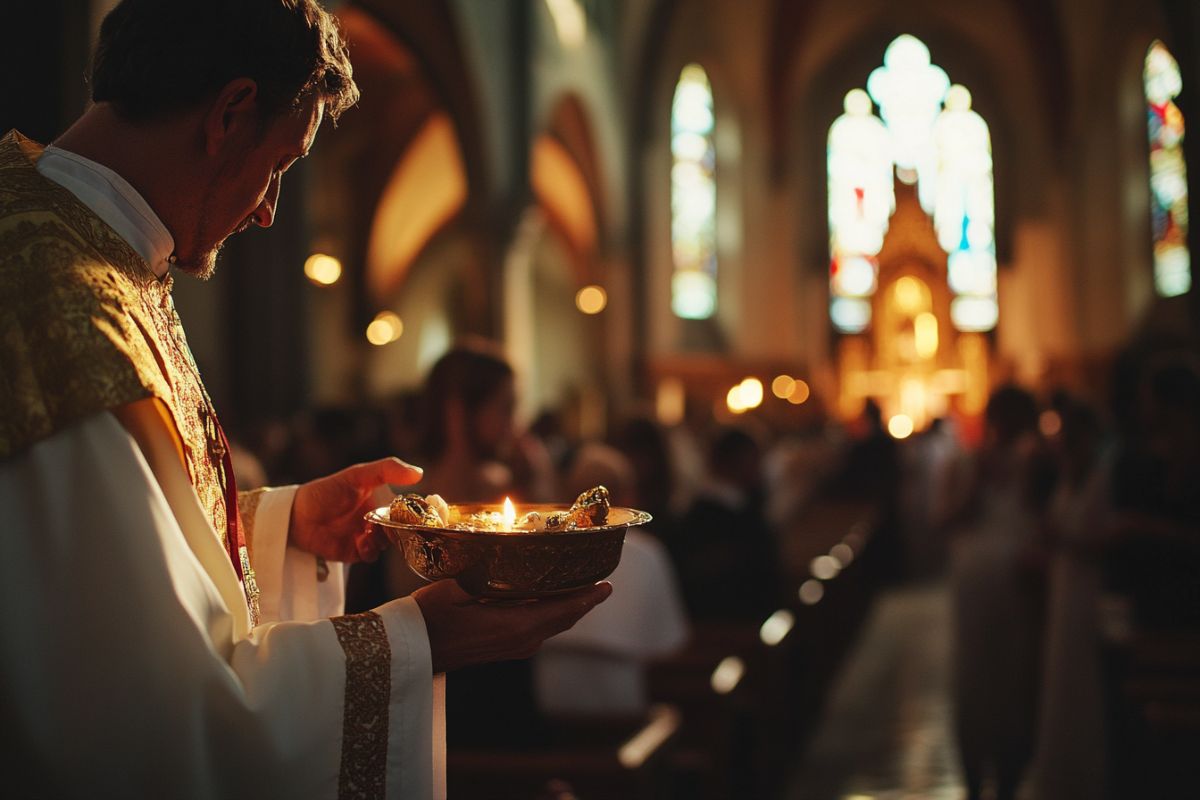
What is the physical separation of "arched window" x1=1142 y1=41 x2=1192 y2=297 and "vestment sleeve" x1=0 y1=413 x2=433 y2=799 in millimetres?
17281

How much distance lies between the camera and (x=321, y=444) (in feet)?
17.4

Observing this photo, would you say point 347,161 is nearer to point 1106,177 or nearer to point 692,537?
point 1106,177

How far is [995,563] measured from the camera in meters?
4.60

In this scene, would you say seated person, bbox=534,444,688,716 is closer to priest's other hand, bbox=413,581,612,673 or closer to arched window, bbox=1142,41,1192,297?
Result: priest's other hand, bbox=413,581,612,673

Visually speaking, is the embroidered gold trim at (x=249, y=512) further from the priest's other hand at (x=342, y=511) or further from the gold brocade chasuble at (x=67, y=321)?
the gold brocade chasuble at (x=67, y=321)

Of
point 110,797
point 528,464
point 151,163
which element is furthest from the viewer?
point 528,464

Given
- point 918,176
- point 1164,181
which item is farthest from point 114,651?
point 918,176

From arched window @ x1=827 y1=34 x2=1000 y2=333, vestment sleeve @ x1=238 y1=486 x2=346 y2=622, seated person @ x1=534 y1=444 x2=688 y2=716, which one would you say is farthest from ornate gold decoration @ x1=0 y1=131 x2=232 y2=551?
arched window @ x1=827 y1=34 x2=1000 y2=333

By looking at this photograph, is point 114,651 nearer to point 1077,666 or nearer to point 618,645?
point 618,645

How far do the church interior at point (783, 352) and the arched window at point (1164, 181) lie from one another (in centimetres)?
7

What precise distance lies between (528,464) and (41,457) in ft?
13.3

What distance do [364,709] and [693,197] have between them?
725 inches

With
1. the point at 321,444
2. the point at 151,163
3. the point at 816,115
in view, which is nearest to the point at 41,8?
the point at 321,444

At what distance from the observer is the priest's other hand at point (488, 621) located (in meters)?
1.43
